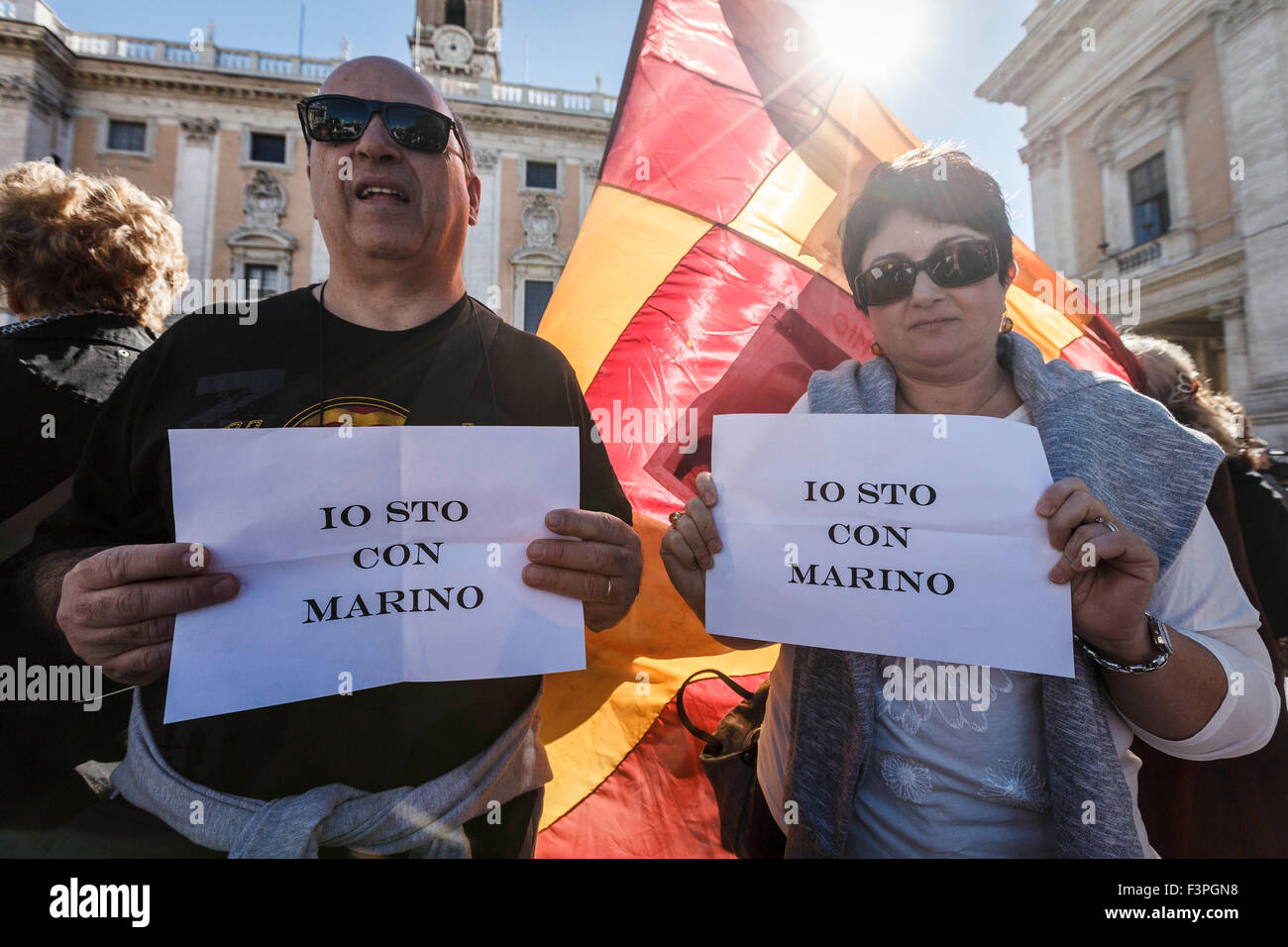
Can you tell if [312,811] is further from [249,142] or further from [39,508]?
[249,142]

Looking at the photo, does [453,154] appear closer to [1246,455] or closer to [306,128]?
[306,128]

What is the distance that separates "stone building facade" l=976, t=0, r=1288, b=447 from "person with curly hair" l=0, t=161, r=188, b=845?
40.7 feet

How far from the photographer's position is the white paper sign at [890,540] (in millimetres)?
1021

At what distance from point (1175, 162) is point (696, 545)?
50.5ft

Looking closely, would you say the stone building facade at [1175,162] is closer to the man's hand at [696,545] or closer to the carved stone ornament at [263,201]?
the man's hand at [696,545]

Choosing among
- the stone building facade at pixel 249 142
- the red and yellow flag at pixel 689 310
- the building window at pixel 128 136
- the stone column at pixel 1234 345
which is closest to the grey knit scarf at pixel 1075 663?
the red and yellow flag at pixel 689 310

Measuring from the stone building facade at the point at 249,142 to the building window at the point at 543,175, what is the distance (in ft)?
0.13

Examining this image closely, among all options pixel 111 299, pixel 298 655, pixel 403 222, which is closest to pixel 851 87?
pixel 403 222

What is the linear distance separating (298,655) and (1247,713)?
1.63 metres

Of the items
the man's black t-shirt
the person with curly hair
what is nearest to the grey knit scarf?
the man's black t-shirt

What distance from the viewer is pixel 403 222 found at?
1.23m

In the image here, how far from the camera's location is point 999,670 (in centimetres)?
111

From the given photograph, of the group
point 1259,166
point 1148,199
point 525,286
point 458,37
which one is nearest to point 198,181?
point 458,37

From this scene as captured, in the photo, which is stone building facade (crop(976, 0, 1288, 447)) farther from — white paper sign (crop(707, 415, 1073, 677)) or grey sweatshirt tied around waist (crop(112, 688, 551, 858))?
grey sweatshirt tied around waist (crop(112, 688, 551, 858))
